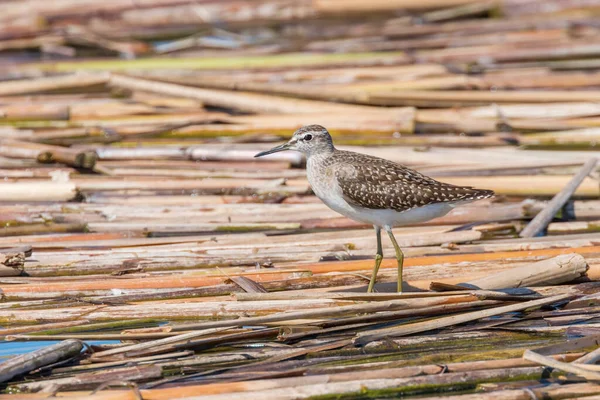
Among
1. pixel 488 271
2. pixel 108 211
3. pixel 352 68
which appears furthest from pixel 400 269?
pixel 352 68

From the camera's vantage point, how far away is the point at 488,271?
790cm

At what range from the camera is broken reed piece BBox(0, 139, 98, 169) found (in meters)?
10.2

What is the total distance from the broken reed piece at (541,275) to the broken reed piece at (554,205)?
3.72ft

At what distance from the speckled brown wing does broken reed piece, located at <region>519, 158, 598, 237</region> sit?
1001mm

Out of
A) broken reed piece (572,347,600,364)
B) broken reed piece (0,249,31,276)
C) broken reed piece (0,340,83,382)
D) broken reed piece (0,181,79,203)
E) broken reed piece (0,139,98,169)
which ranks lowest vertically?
broken reed piece (572,347,600,364)

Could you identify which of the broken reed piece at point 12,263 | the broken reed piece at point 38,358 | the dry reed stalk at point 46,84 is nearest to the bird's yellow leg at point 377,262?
the broken reed piece at point 38,358

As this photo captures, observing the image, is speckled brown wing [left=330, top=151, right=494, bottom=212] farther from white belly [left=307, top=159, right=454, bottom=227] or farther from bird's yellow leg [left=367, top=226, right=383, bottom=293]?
bird's yellow leg [left=367, top=226, right=383, bottom=293]

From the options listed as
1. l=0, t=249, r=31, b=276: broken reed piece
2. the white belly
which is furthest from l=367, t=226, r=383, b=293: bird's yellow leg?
l=0, t=249, r=31, b=276: broken reed piece

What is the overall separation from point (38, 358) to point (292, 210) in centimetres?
372

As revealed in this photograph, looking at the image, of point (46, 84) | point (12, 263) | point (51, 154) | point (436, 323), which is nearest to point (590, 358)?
point (436, 323)

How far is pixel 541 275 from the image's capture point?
7582mm

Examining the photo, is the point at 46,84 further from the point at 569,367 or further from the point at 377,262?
the point at 569,367

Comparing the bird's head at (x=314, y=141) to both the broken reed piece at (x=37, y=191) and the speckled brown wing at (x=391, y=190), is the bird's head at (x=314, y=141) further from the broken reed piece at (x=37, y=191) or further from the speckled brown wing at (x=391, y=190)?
the broken reed piece at (x=37, y=191)

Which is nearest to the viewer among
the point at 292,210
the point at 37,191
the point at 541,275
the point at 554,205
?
the point at 541,275
